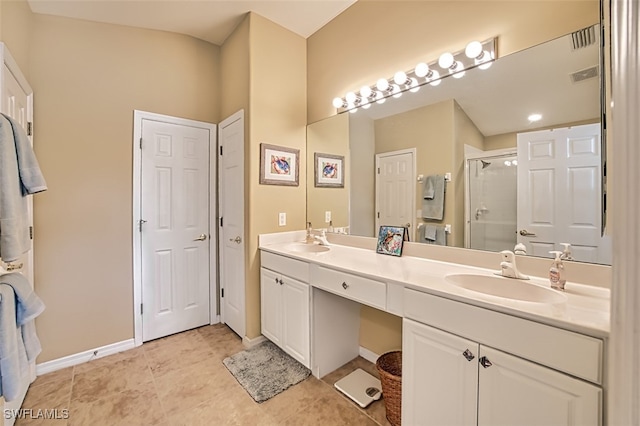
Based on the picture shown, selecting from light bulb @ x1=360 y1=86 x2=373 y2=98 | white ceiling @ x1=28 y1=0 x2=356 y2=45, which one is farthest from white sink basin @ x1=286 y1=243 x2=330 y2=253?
white ceiling @ x1=28 y1=0 x2=356 y2=45

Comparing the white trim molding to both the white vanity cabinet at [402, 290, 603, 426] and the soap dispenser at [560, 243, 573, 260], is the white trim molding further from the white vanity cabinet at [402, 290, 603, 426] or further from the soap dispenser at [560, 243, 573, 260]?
the soap dispenser at [560, 243, 573, 260]

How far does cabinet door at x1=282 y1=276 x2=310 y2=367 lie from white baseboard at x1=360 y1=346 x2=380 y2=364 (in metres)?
0.53

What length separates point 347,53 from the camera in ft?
7.59

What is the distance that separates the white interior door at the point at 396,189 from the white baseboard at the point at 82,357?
7.86 ft

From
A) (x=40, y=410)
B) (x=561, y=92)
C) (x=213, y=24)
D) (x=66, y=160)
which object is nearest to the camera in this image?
(x=561, y=92)

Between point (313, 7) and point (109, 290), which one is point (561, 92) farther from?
point (109, 290)

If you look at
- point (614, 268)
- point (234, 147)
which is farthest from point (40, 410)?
point (614, 268)

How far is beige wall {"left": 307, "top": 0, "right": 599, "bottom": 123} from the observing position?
4.41 feet

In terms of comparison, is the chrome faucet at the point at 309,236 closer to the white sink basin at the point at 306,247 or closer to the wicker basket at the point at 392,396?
the white sink basin at the point at 306,247

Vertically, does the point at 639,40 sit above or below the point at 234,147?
below

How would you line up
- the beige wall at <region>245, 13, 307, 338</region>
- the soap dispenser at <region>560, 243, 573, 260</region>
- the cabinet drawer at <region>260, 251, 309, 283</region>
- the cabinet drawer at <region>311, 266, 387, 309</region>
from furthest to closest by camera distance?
the beige wall at <region>245, 13, 307, 338</region> < the cabinet drawer at <region>260, 251, 309, 283</region> < the cabinet drawer at <region>311, 266, 387, 309</region> < the soap dispenser at <region>560, 243, 573, 260</region>

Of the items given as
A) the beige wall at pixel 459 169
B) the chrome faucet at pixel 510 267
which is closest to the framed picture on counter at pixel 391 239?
the beige wall at pixel 459 169

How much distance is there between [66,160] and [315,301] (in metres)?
2.20

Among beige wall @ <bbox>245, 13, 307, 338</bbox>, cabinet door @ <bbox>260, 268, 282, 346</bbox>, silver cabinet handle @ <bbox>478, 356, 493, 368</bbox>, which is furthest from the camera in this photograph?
beige wall @ <bbox>245, 13, 307, 338</bbox>
